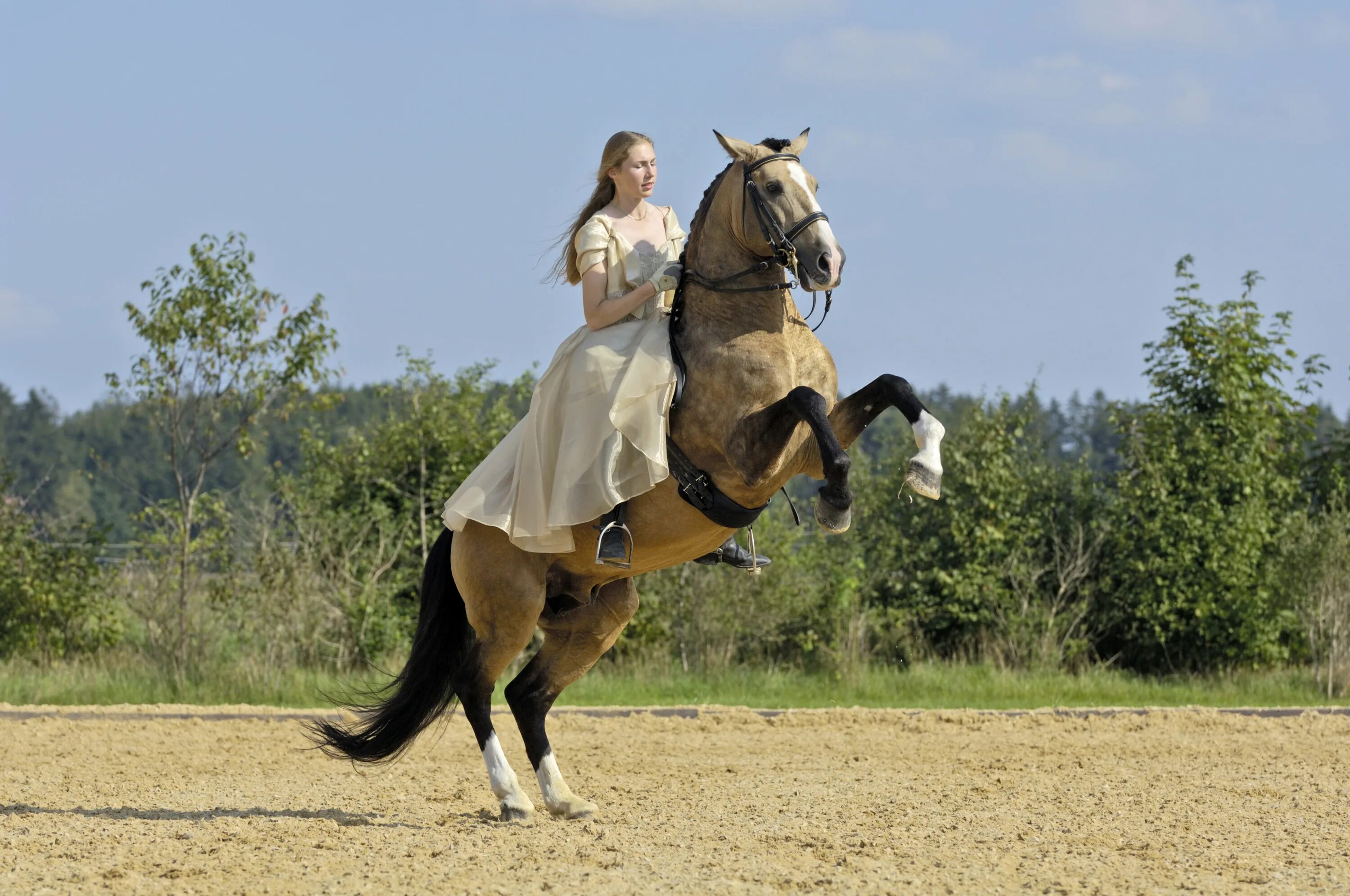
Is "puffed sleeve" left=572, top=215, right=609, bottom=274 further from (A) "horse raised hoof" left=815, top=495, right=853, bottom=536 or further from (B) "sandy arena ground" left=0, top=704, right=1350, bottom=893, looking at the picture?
(B) "sandy arena ground" left=0, top=704, right=1350, bottom=893

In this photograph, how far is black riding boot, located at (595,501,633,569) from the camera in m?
5.37

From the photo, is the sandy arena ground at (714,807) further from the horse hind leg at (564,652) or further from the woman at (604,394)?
the woman at (604,394)

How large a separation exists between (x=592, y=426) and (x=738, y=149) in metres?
1.28

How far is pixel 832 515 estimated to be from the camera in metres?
5.03

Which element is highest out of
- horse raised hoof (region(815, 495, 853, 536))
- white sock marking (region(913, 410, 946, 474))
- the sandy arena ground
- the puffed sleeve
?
the puffed sleeve

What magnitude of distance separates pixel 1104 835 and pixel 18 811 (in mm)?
4858

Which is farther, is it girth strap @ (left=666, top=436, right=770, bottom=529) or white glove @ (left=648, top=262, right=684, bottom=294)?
white glove @ (left=648, top=262, right=684, bottom=294)

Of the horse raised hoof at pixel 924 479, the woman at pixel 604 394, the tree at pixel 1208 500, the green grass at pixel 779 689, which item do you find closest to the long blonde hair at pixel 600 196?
the woman at pixel 604 394

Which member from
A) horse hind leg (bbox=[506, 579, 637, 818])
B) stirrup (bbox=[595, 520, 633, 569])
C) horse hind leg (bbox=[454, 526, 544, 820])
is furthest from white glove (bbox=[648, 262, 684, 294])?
horse hind leg (bbox=[506, 579, 637, 818])

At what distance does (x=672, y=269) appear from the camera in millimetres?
5477

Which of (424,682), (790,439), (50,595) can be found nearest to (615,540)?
(790,439)

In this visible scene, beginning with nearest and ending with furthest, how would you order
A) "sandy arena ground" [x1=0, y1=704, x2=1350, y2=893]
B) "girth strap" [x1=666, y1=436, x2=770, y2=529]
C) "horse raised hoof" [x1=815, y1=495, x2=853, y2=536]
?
"sandy arena ground" [x1=0, y1=704, x2=1350, y2=893] → "horse raised hoof" [x1=815, y1=495, x2=853, y2=536] → "girth strap" [x1=666, y1=436, x2=770, y2=529]

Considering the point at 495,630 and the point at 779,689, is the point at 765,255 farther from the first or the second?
the point at 779,689

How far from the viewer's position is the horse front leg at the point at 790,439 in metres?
4.90
